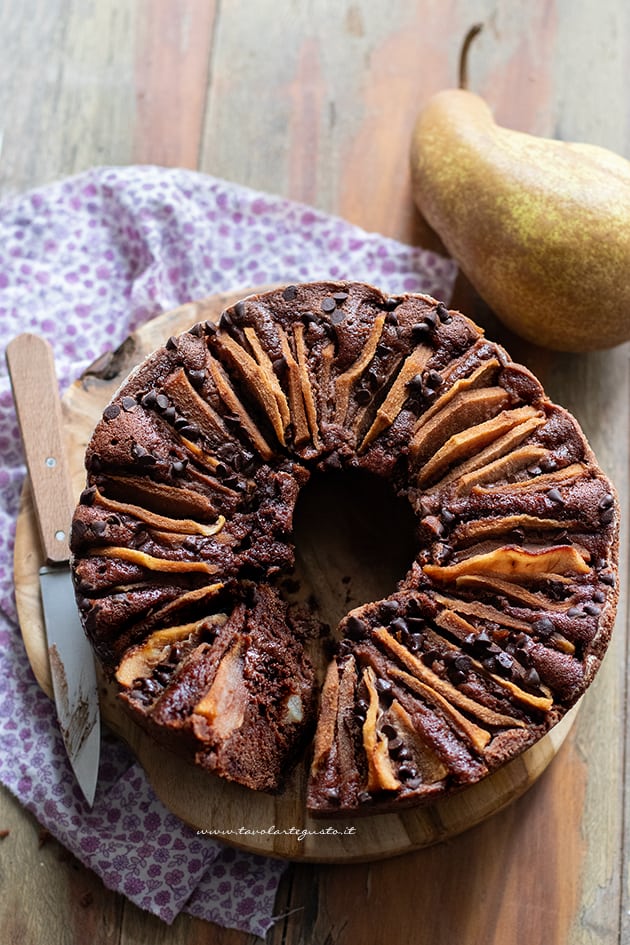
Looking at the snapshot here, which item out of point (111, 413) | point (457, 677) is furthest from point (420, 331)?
point (457, 677)

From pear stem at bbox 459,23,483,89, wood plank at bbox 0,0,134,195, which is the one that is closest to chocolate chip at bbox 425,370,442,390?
pear stem at bbox 459,23,483,89

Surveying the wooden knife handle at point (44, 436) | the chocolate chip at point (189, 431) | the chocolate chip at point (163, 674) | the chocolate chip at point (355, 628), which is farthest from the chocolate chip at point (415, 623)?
the wooden knife handle at point (44, 436)

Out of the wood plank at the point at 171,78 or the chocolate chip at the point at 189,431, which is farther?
the wood plank at the point at 171,78

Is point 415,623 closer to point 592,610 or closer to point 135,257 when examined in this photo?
point 592,610

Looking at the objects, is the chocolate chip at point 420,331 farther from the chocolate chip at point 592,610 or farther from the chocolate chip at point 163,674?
the chocolate chip at point 163,674

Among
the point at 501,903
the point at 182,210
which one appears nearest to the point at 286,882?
the point at 501,903

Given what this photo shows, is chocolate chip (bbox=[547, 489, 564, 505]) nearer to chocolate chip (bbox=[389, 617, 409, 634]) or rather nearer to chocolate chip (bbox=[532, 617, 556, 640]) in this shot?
chocolate chip (bbox=[532, 617, 556, 640])
